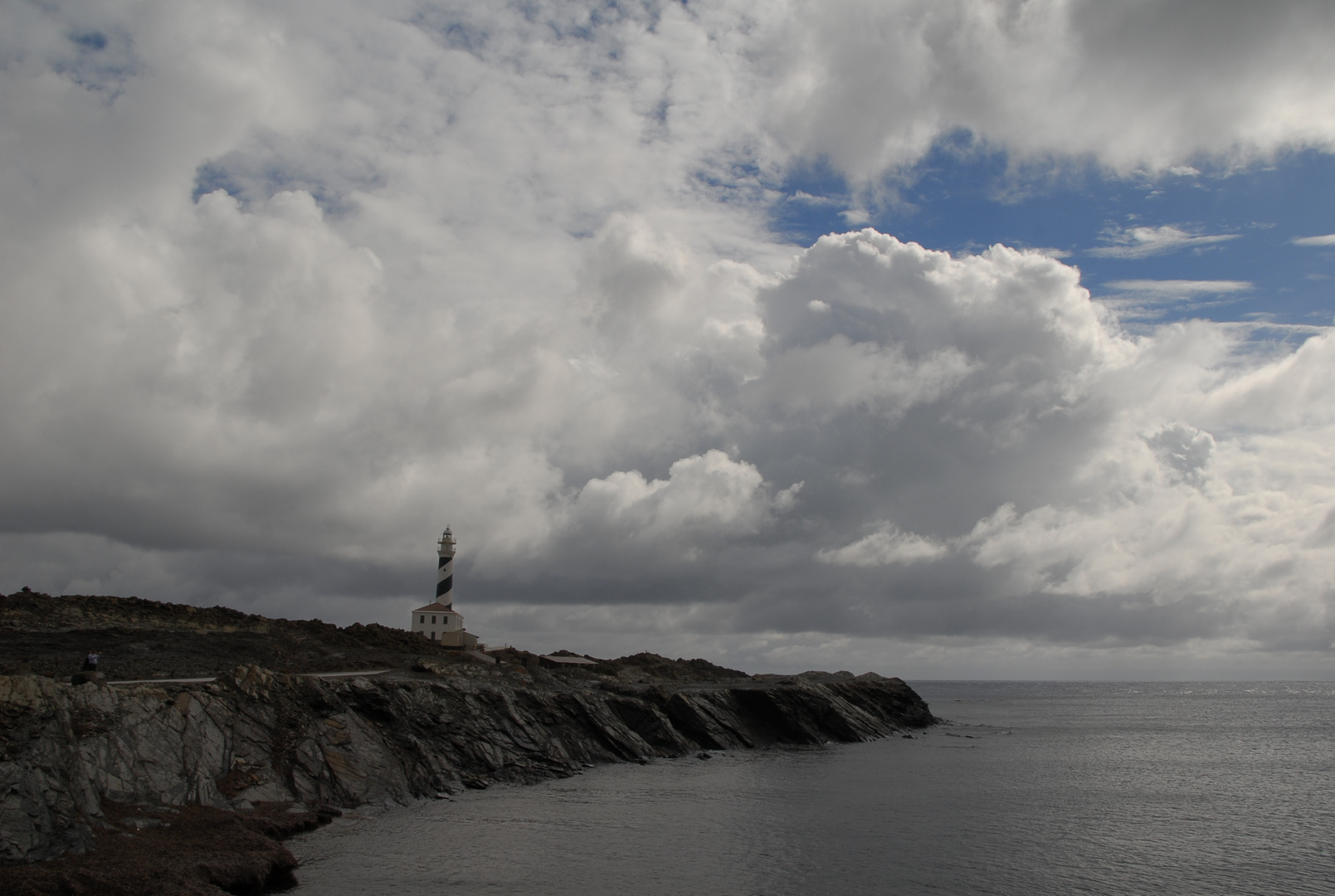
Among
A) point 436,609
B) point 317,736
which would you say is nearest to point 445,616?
point 436,609

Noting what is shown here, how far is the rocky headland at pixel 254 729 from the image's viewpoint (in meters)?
30.4

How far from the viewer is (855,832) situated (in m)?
43.1

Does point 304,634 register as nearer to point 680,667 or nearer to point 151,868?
point 151,868

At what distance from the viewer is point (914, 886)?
33344 millimetres

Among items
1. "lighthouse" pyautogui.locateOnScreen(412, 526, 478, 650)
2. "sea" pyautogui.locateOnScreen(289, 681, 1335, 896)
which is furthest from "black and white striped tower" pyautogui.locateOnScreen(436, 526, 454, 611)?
"sea" pyautogui.locateOnScreen(289, 681, 1335, 896)

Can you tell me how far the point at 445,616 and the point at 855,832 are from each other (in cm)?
6938

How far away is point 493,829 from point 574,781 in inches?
625

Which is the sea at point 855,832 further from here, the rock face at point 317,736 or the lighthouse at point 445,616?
the lighthouse at point 445,616

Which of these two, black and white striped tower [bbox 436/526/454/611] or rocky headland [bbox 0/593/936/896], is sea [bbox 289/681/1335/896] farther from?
black and white striped tower [bbox 436/526/454/611]

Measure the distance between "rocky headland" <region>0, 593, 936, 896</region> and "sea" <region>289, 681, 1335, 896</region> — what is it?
10.5 feet

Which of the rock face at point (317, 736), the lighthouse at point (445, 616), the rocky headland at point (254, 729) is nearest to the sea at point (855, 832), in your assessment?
the rocky headland at point (254, 729)

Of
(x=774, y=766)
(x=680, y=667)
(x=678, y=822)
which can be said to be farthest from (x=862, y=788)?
(x=680, y=667)

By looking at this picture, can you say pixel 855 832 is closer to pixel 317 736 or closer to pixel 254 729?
pixel 317 736

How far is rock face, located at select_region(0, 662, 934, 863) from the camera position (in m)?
32.7
